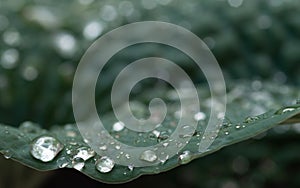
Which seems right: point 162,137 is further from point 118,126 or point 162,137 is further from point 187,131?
point 118,126

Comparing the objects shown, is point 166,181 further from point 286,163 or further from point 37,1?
point 37,1

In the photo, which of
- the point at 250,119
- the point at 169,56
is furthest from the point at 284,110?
the point at 169,56

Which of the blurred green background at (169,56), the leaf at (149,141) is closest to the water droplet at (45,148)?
the leaf at (149,141)

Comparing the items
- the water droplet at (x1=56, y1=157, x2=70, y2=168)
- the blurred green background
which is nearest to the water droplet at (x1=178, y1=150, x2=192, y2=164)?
the water droplet at (x1=56, y1=157, x2=70, y2=168)

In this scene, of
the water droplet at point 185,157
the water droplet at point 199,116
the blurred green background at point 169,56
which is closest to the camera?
the water droplet at point 185,157

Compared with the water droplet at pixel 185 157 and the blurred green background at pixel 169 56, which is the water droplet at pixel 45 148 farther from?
the blurred green background at pixel 169 56

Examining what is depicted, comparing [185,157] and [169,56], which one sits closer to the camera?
[185,157]
